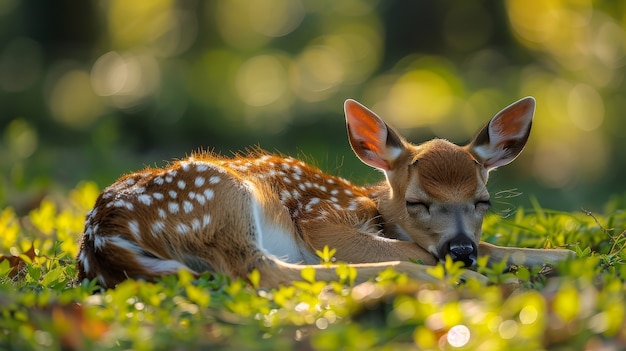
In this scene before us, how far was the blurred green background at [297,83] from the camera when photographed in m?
14.1

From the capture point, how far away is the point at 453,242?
5027 mm

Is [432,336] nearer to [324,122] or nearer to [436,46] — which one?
[324,122]

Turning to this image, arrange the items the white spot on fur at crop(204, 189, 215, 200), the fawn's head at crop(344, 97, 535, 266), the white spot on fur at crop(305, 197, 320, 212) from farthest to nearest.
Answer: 1. the white spot on fur at crop(305, 197, 320, 212)
2. the fawn's head at crop(344, 97, 535, 266)
3. the white spot on fur at crop(204, 189, 215, 200)

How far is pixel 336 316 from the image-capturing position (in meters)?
3.66

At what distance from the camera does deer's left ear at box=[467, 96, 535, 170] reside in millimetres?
5715

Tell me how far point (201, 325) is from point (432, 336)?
887 mm

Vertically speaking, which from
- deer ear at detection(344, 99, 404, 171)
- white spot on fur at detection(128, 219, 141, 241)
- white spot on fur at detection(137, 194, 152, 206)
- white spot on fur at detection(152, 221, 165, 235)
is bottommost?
deer ear at detection(344, 99, 404, 171)

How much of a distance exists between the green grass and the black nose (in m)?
0.49

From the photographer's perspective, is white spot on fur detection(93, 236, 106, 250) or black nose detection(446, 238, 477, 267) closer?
white spot on fur detection(93, 236, 106, 250)

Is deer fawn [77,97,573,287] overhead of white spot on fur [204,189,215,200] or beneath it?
beneath

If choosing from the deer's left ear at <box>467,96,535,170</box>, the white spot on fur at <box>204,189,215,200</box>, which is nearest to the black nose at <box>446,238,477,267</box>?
the deer's left ear at <box>467,96,535,170</box>

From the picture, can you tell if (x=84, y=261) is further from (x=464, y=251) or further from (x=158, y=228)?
(x=464, y=251)

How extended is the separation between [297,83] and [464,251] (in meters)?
12.8

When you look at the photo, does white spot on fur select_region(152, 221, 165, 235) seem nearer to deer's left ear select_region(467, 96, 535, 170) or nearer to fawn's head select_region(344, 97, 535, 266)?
fawn's head select_region(344, 97, 535, 266)
